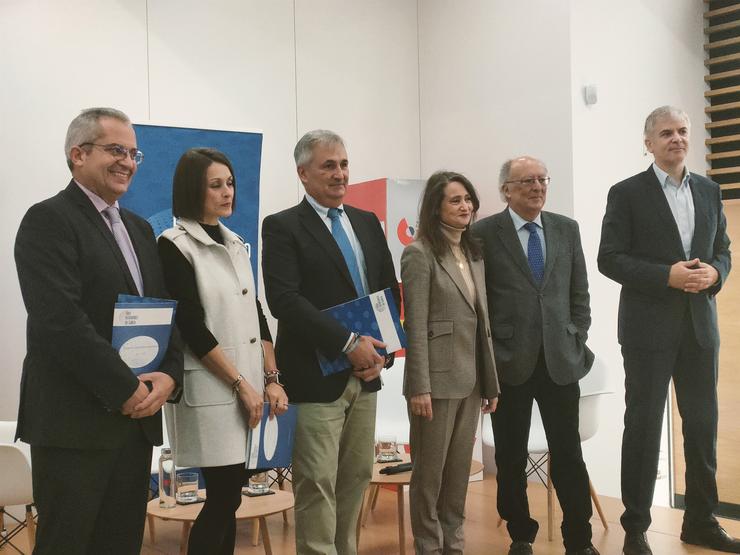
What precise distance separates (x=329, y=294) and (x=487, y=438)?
1.91m

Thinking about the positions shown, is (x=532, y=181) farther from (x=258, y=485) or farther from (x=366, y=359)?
(x=258, y=485)

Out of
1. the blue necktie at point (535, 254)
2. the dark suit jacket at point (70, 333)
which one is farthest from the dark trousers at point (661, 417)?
the dark suit jacket at point (70, 333)

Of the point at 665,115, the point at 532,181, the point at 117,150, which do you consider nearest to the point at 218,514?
the point at 117,150

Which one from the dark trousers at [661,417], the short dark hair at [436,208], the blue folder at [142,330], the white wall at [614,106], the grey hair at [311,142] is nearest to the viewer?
the blue folder at [142,330]

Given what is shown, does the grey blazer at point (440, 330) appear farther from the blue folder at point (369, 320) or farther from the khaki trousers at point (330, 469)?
the khaki trousers at point (330, 469)

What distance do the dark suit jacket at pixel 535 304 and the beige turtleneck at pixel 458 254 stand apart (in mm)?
179

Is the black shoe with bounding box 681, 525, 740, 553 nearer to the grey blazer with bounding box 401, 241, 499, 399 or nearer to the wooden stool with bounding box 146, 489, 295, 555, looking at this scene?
the grey blazer with bounding box 401, 241, 499, 399

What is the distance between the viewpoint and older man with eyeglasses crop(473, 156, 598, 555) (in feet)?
11.0

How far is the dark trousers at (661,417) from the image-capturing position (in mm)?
3484

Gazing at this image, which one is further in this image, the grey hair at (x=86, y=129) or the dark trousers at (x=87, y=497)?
the grey hair at (x=86, y=129)

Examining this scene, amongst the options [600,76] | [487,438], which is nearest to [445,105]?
[600,76]

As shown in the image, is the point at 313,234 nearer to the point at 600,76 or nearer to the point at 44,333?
the point at 44,333

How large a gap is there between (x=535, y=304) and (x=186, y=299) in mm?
1523

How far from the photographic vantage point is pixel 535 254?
3.45m
